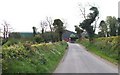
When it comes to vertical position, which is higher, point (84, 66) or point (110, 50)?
point (110, 50)

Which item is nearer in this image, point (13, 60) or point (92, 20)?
point (13, 60)

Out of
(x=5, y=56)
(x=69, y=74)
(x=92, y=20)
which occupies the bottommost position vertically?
(x=69, y=74)

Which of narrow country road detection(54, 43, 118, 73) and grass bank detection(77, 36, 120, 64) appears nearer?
narrow country road detection(54, 43, 118, 73)

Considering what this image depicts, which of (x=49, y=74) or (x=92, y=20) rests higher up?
(x=92, y=20)

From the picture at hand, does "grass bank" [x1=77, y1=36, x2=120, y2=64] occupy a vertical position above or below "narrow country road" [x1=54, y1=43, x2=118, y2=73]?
above

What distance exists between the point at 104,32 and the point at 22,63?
3755 inches

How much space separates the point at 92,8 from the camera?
86000 mm

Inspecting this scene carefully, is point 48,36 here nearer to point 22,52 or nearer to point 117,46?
point 117,46

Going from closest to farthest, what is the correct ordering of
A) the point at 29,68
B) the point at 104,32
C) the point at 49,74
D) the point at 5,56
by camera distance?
1. the point at 5,56
2. the point at 29,68
3. the point at 49,74
4. the point at 104,32

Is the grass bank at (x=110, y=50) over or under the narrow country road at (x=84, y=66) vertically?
over

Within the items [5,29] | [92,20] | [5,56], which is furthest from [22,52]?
[92,20]

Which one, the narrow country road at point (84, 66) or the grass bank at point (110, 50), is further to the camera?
the grass bank at point (110, 50)

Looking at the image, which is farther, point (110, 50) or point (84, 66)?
point (110, 50)

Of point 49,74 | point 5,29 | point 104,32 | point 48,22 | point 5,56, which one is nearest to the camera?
point 5,56
